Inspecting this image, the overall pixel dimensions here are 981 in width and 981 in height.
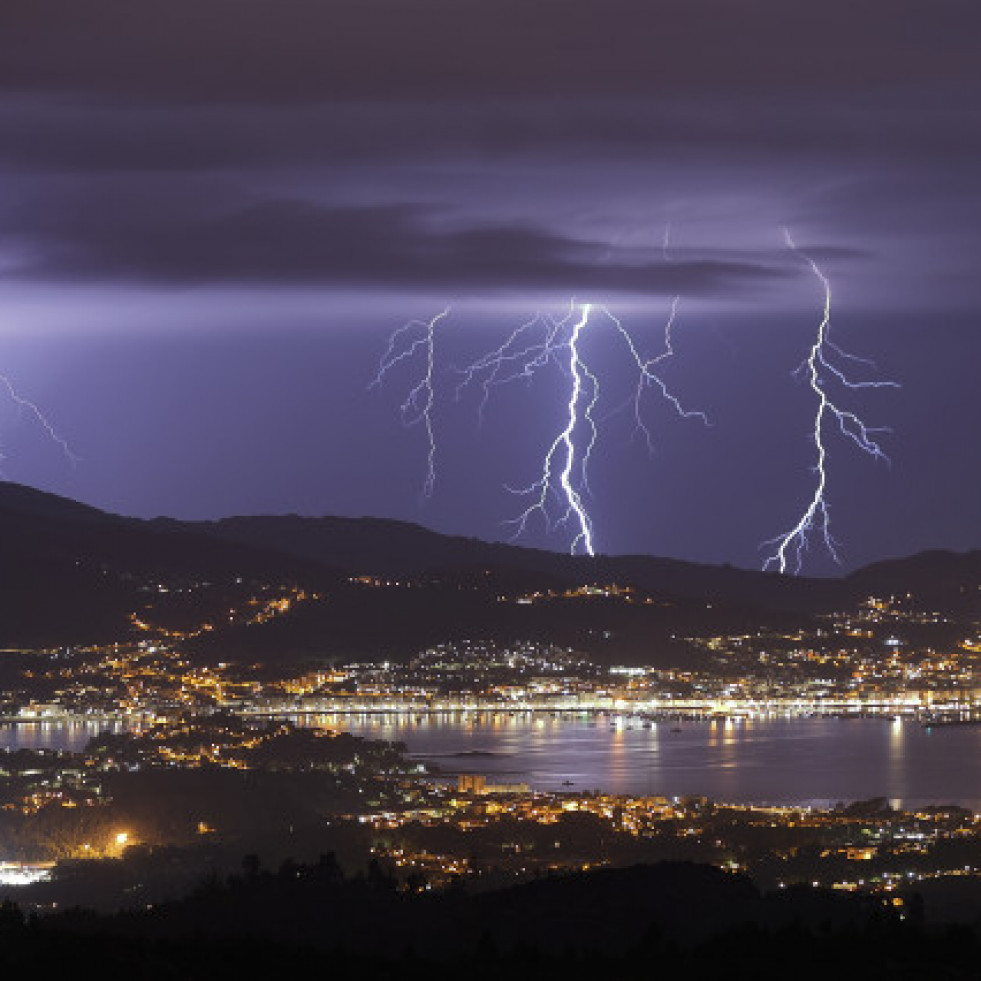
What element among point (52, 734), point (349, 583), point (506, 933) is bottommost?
point (506, 933)

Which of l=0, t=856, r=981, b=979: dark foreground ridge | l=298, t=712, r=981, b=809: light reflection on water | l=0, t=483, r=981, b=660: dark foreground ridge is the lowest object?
l=0, t=856, r=981, b=979: dark foreground ridge

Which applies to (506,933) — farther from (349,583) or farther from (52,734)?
(349,583)

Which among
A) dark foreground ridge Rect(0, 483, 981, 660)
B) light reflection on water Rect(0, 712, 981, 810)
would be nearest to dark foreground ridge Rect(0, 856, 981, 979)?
light reflection on water Rect(0, 712, 981, 810)

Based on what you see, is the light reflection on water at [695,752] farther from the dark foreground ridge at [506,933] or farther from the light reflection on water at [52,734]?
the dark foreground ridge at [506,933]

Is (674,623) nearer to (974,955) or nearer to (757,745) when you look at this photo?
(757,745)

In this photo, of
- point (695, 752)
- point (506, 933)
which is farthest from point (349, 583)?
point (506, 933)

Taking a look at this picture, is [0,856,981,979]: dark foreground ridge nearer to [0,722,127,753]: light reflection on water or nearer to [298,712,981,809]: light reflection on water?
[298,712,981,809]: light reflection on water

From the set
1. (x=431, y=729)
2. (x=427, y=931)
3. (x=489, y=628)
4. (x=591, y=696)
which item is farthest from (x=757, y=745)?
(x=427, y=931)
